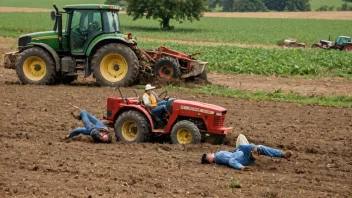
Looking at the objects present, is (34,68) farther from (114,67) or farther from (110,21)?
(110,21)

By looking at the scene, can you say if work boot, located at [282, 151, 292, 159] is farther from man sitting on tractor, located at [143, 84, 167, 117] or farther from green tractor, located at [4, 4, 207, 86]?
green tractor, located at [4, 4, 207, 86]

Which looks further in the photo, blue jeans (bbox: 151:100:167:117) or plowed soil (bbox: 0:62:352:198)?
blue jeans (bbox: 151:100:167:117)

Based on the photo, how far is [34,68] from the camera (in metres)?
21.4

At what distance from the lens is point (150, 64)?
21.7 meters

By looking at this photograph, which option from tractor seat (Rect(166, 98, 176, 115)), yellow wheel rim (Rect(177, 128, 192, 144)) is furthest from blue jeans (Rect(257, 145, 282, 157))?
tractor seat (Rect(166, 98, 176, 115))

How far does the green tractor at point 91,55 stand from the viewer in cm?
2066

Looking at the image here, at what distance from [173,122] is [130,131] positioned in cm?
93

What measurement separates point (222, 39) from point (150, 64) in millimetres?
31778

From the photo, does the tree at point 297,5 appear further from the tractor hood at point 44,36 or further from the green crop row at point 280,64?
the tractor hood at point 44,36

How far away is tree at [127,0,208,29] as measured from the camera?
62.4 m

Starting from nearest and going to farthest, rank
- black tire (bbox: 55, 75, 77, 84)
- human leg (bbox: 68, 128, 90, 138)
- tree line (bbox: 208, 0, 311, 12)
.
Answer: human leg (bbox: 68, 128, 90, 138)
black tire (bbox: 55, 75, 77, 84)
tree line (bbox: 208, 0, 311, 12)

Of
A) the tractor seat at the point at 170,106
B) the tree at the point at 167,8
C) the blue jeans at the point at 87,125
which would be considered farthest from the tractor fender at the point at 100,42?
the tree at the point at 167,8

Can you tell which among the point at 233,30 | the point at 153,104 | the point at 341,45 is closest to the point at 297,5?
the point at 233,30

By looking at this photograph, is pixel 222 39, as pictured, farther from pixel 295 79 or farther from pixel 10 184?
pixel 10 184
